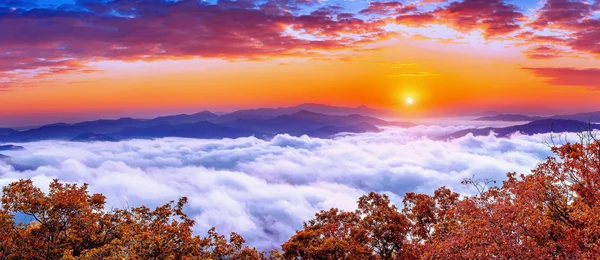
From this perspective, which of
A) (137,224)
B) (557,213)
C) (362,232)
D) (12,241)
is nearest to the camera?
(557,213)

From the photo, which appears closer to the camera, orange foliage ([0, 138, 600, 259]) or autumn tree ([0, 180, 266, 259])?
orange foliage ([0, 138, 600, 259])

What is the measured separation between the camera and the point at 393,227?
2484 centimetres

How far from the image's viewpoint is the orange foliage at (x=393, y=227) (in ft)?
50.0

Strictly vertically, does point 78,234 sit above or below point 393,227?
above

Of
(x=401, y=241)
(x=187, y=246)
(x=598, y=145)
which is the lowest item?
(x=401, y=241)

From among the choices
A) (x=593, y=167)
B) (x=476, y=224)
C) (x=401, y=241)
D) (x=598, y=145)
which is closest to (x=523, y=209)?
(x=476, y=224)

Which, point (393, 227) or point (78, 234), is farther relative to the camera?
point (393, 227)

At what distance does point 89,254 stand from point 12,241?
20.3 ft

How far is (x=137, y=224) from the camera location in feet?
71.1

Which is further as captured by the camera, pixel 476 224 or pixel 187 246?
pixel 187 246

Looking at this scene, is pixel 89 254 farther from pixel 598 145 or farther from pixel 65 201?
pixel 598 145

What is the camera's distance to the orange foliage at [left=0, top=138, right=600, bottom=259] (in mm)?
15234

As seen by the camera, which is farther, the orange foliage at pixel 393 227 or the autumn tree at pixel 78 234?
the autumn tree at pixel 78 234

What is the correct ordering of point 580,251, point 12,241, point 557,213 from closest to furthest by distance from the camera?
point 580,251
point 557,213
point 12,241
